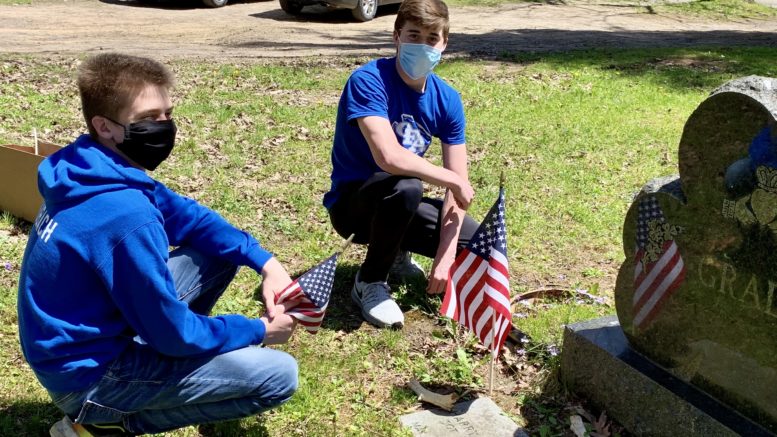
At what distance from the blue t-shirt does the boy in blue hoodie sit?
5.06 feet

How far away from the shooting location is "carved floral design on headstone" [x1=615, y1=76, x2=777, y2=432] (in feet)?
9.69

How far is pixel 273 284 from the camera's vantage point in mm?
3127

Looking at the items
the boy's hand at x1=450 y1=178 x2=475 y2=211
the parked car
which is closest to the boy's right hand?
the boy's hand at x1=450 y1=178 x2=475 y2=211

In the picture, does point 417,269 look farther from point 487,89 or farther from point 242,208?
point 487,89

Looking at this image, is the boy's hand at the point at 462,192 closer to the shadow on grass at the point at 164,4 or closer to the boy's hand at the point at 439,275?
the boy's hand at the point at 439,275

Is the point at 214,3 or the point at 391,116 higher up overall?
the point at 391,116

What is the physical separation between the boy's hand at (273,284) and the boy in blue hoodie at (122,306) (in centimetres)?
7

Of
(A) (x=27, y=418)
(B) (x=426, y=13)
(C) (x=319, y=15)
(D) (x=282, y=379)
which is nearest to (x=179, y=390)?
(D) (x=282, y=379)

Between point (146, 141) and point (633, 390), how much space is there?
7.45ft

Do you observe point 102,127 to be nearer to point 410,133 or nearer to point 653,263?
point 410,133

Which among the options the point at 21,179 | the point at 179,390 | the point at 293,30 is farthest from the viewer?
the point at 293,30

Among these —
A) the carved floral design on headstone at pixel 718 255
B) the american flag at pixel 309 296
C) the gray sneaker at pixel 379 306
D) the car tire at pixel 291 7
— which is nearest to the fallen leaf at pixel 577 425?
the carved floral design on headstone at pixel 718 255

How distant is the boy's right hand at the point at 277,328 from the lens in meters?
2.91

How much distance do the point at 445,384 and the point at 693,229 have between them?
1.36m
